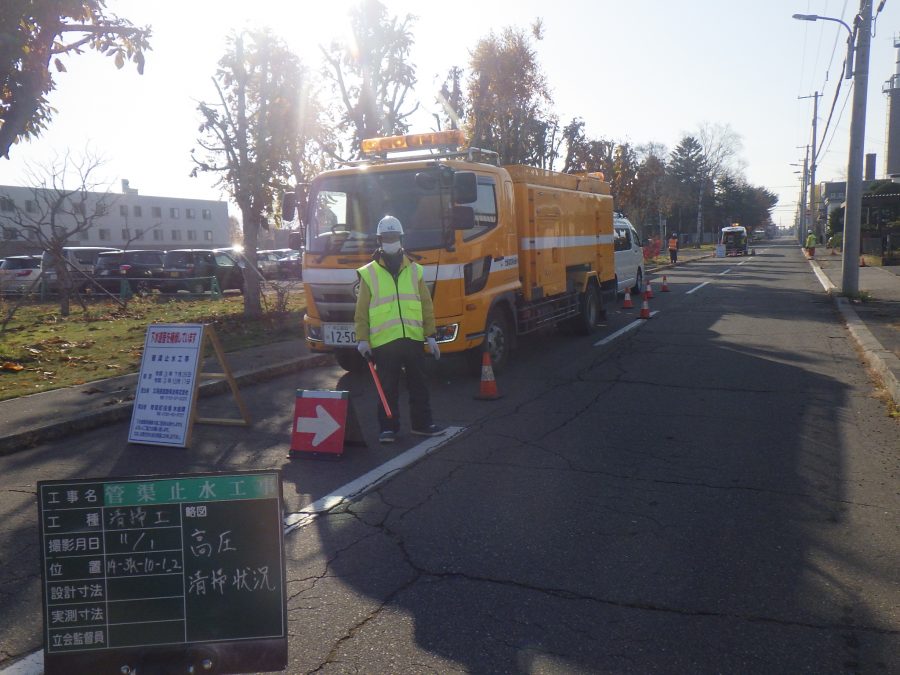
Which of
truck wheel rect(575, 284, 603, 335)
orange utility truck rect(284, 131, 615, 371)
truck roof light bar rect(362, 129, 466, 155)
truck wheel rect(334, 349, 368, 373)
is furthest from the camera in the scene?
truck wheel rect(575, 284, 603, 335)

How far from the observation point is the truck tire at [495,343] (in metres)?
10.1

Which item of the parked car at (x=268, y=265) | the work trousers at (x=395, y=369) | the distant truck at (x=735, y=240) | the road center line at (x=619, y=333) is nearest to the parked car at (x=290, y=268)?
the parked car at (x=268, y=265)

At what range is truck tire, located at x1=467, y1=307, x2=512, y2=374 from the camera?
1011 cm

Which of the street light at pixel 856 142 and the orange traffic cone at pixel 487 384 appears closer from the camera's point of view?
the orange traffic cone at pixel 487 384

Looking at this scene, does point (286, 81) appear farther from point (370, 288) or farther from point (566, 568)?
point (566, 568)

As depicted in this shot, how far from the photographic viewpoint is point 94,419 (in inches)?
318

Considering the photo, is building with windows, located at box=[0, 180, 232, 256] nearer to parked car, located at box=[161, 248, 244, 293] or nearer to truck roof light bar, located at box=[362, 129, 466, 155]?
parked car, located at box=[161, 248, 244, 293]

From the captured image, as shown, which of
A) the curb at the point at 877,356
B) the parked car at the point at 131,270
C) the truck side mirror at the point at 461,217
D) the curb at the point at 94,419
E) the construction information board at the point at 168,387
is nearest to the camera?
the construction information board at the point at 168,387

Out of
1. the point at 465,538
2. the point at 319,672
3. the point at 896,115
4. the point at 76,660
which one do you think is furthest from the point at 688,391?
the point at 896,115

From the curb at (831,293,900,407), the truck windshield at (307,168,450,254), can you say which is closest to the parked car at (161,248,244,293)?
the truck windshield at (307,168,450,254)

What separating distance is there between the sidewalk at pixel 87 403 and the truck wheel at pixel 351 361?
3.10 ft

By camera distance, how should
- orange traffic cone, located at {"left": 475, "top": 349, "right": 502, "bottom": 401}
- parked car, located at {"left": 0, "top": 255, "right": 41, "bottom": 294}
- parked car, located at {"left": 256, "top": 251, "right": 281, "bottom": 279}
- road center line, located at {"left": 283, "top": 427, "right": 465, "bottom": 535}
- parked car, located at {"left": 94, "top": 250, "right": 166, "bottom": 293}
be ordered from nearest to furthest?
1. road center line, located at {"left": 283, "top": 427, "right": 465, "bottom": 535}
2. orange traffic cone, located at {"left": 475, "top": 349, "right": 502, "bottom": 401}
3. parked car, located at {"left": 94, "top": 250, "right": 166, "bottom": 293}
4. parked car, located at {"left": 0, "top": 255, "right": 41, "bottom": 294}
5. parked car, located at {"left": 256, "top": 251, "right": 281, "bottom": 279}

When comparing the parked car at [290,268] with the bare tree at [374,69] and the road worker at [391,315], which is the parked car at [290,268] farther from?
the road worker at [391,315]

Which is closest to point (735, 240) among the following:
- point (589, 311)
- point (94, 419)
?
point (589, 311)
